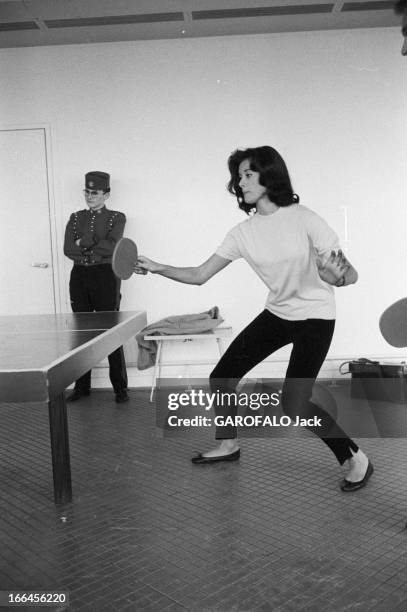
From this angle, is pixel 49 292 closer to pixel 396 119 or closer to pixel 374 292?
pixel 374 292

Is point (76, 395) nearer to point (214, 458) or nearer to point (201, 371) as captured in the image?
point (201, 371)

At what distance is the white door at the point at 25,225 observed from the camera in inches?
197

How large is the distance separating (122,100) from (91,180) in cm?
76

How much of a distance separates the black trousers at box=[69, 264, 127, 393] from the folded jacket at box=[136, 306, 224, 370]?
0.16m

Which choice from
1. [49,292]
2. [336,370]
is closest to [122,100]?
[49,292]

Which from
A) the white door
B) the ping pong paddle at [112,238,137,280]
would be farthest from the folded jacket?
the ping pong paddle at [112,238,137,280]

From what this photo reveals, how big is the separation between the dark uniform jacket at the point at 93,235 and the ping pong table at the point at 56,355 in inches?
46.0

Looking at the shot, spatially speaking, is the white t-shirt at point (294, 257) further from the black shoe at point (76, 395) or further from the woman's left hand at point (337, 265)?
the black shoe at point (76, 395)

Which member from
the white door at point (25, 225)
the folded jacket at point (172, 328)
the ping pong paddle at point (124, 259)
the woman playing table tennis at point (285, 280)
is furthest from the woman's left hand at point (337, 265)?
the white door at point (25, 225)

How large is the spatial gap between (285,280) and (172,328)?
2056 mm

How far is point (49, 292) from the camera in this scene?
510 centimetres

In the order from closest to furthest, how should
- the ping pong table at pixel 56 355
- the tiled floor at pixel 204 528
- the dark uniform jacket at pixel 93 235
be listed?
the ping pong table at pixel 56 355, the tiled floor at pixel 204 528, the dark uniform jacket at pixel 93 235

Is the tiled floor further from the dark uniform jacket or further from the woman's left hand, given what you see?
the dark uniform jacket

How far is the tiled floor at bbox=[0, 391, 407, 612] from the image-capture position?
74.9 inches
